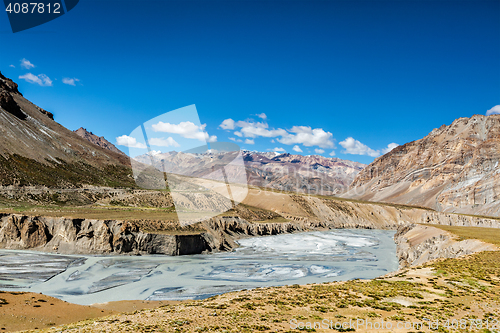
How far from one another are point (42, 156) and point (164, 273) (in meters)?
→ 85.9

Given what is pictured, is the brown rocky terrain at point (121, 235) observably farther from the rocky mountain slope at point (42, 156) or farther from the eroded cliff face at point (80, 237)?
the rocky mountain slope at point (42, 156)

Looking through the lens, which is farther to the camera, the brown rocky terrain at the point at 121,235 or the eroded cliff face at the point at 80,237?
the brown rocky terrain at the point at 121,235

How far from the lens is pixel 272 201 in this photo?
125 m

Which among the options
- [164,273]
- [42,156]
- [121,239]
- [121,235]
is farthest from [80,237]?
[42,156]

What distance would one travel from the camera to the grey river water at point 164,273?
93.3 ft

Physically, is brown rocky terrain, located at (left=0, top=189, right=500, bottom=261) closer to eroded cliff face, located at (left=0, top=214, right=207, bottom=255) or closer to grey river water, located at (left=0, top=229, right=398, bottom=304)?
eroded cliff face, located at (left=0, top=214, right=207, bottom=255)

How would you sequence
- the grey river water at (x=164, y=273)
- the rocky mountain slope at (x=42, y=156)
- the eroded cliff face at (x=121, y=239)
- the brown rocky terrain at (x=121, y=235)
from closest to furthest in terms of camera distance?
the grey river water at (x=164, y=273)
the eroded cliff face at (x=121, y=239)
the brown rocky terrain at (x=121, y=235)
the rocky mountain slope at (x=42, y=156)

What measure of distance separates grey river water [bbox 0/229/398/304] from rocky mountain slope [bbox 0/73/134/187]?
173 ft

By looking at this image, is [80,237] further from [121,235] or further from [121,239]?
[121,239]

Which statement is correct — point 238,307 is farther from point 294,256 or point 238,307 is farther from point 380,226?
point 380,226

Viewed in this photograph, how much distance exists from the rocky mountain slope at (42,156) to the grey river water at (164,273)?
2077 inches

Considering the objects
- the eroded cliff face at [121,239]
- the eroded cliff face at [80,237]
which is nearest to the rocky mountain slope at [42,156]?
the eroded cliff face at [80,237]

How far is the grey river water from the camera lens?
2844 cm

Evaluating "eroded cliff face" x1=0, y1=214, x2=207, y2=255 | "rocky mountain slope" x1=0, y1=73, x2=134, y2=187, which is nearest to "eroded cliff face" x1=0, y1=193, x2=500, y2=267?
"eroded cliff face" x1=0, y1=214, x2=207, y2=255
